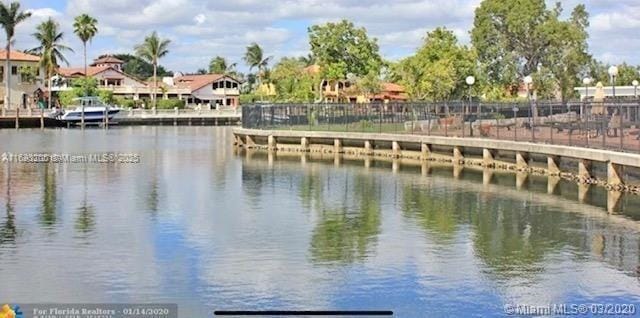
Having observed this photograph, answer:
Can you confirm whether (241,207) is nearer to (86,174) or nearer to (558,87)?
(86,174)

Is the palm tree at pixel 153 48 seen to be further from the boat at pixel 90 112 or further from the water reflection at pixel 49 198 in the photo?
the water reflection at pixel 49 198

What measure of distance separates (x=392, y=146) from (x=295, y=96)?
4433 centimetres

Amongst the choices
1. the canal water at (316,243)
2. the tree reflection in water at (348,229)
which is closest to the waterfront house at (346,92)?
the canal water at (316,243)

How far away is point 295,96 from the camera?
9525 centimetres

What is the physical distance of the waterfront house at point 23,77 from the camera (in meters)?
110

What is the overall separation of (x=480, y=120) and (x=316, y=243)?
25.0 meters

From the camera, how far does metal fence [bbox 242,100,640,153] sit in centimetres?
3309

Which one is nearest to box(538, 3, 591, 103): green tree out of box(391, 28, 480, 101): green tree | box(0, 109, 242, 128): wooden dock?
box(391, 28, 480, 101): green tree

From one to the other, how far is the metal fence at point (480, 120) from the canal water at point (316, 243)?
2192 millimetres

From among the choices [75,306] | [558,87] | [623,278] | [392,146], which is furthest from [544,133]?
[558,87]

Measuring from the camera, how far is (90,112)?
103812 mm

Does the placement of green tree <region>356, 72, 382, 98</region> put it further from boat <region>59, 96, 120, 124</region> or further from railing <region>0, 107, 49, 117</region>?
railing <region>0, 107, 49, 117</region>

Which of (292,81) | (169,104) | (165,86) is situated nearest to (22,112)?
(169,104)

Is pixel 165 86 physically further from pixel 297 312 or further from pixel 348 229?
pixel 297 312
